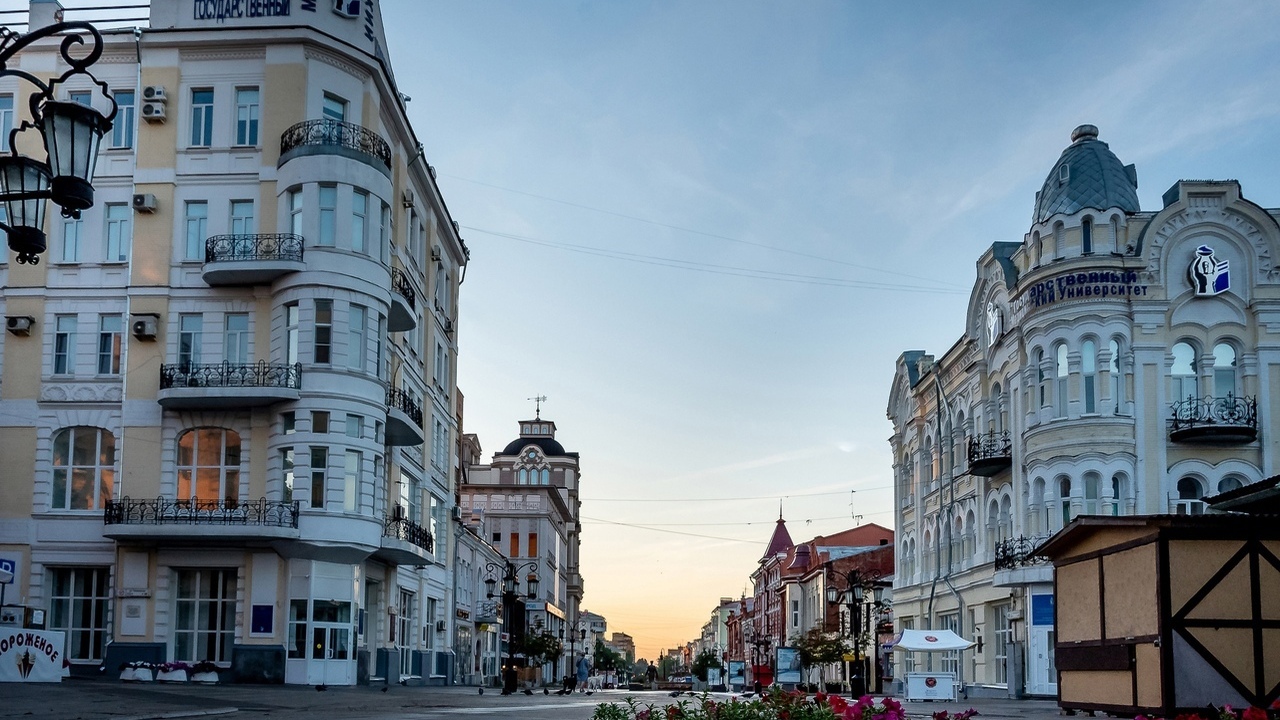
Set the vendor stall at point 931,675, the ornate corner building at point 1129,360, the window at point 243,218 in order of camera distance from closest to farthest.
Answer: the window at point 243,218
the ornate corner building at point 1129,360
the vendor stall at point 931,675

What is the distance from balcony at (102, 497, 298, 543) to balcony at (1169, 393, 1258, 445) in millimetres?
26856

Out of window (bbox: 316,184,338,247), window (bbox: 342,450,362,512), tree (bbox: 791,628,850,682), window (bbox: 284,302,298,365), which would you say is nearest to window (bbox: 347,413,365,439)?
window (bbox: 342,450,362,512)

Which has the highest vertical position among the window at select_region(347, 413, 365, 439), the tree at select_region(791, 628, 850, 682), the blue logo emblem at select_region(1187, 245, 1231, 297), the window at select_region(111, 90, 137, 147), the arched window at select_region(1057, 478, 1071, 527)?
the window at select_region(111, 90, 137, 147)

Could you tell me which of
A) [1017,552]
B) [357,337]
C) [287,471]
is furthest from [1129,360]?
[287,471]

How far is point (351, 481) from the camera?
37594 millimetres

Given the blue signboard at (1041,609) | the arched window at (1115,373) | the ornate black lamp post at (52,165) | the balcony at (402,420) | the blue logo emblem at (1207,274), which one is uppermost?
the blue logo emblem at (1207,274)

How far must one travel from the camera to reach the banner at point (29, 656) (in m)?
28.0

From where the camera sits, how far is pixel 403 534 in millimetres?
42469

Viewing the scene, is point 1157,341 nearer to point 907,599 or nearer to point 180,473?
point 907,599

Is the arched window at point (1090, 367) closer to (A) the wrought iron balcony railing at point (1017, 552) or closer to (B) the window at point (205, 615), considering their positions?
(A) the wrought iron balcony railing at point (1017, 552)

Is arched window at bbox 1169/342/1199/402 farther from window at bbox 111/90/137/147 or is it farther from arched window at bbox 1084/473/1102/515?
window at bbox 111/90/137/147

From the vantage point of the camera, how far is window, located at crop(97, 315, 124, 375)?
1539 inches

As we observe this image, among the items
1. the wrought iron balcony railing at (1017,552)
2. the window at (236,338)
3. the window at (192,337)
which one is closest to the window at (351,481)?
the window at (236,338)

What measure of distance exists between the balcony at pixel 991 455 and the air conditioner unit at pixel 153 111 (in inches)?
1152
